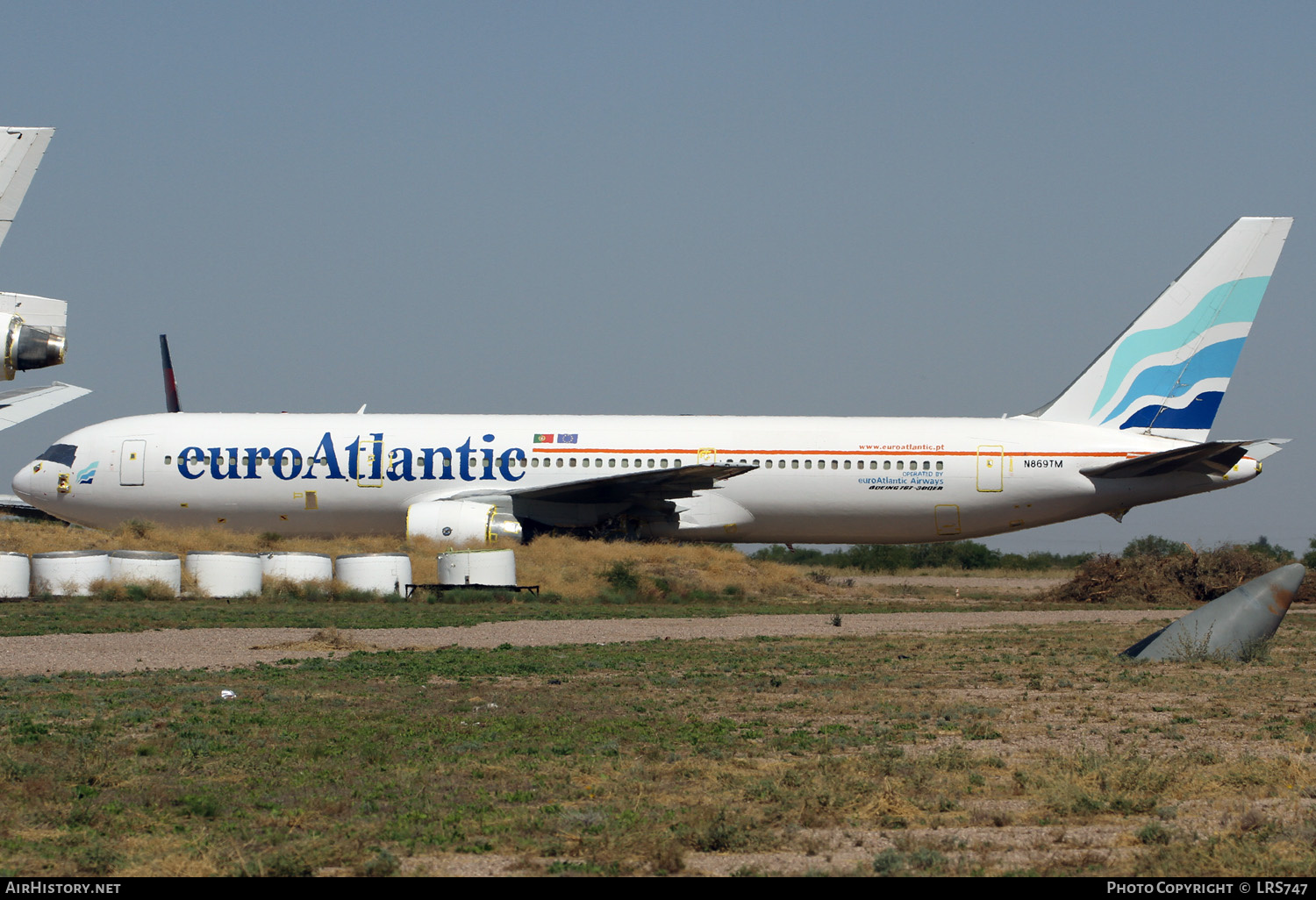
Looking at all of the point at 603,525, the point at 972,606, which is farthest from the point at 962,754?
the point at 603,525

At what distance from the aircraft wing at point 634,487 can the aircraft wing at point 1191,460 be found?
9.14 meters

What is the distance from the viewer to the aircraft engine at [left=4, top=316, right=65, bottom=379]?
11523 mm

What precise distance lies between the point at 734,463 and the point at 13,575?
1610 cm

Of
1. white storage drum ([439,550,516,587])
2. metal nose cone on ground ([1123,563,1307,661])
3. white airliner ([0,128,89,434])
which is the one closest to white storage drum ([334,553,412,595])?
white storage drum ([439,550,516,587])

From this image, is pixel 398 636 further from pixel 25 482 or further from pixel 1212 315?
pixel 1212 315

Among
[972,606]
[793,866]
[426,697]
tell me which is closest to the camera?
[793,866]

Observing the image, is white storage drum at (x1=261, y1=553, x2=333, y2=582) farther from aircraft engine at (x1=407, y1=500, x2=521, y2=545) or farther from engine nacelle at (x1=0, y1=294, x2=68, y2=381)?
engine nacelle at (x1=0, y1=294, x2=68, y2=381)

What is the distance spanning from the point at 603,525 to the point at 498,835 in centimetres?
2454

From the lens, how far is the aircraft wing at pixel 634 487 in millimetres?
29234

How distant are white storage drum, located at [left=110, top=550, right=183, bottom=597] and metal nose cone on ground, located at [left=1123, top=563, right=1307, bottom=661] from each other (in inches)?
681

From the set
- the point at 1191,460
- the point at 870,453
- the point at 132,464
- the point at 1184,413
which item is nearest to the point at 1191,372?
the point at 1184,413

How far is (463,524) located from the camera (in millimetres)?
28828
